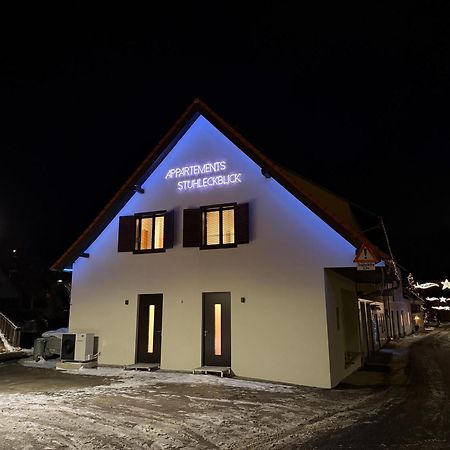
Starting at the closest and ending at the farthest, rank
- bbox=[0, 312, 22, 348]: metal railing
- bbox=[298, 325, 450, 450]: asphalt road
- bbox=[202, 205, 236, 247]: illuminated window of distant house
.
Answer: bbox=[298, 325, 450, 450]: asphalt road < bbox=[202, 205, 236, 247]: illuminated window of distant house < bbox=[0, 312, 22, 348]: metal railing

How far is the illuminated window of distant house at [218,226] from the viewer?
1290 centimetres

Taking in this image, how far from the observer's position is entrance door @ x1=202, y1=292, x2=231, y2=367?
1216 centimetres

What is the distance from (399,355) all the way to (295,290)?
10598mm

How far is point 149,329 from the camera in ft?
43.7

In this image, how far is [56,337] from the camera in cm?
1502

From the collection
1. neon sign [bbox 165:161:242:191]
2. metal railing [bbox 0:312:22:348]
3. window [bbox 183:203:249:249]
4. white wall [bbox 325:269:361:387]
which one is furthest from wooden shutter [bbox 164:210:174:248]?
metal railing [bbox 0:312:22:348]

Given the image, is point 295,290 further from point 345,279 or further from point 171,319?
point 171,319

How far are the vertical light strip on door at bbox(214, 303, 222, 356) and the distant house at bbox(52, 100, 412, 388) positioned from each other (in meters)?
0.03

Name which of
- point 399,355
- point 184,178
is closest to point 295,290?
point 184,178

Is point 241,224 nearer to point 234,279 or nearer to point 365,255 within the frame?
point 234,279

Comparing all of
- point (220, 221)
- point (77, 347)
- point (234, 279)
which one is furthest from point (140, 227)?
point (77, 347)

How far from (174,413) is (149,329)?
6078 millimetres

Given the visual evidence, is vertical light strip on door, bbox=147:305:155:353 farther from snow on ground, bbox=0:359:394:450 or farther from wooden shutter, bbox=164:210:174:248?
wooden shutter, bbox=164:210:174:248

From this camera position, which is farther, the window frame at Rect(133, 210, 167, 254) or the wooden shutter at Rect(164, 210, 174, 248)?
the window frame at Rect(133, 210, 167, 254)
